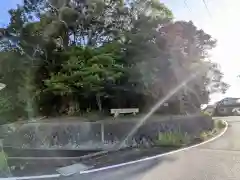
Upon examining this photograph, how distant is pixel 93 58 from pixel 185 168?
19.5 feet

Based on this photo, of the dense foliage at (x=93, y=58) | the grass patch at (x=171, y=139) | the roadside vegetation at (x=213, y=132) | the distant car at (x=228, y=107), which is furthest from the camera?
the distant car at (x=228, y=107)

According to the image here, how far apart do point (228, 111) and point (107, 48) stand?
12.5m

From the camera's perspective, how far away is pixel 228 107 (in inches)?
770

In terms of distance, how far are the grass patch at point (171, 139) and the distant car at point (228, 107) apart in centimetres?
1161

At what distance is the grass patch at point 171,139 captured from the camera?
8.47m

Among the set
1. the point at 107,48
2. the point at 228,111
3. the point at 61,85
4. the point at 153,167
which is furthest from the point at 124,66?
the point at 228,111

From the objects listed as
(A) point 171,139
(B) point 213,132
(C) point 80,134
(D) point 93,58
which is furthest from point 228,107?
(C) point 80,134

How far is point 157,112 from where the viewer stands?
12.5 m

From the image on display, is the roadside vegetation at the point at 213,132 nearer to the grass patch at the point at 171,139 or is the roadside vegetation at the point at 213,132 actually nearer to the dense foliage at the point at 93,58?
the grass patch at the point at 171,139

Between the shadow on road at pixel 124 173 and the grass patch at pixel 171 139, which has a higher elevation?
the grass patch at pixel 171 139

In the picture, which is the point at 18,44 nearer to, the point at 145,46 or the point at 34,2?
the point at 34,2

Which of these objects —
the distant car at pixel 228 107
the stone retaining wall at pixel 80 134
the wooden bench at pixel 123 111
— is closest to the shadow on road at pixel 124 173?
the stone retaining wall at pixel 80 134

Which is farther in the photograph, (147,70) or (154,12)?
(154,12)

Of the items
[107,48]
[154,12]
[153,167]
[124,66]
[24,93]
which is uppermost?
[154,12]
